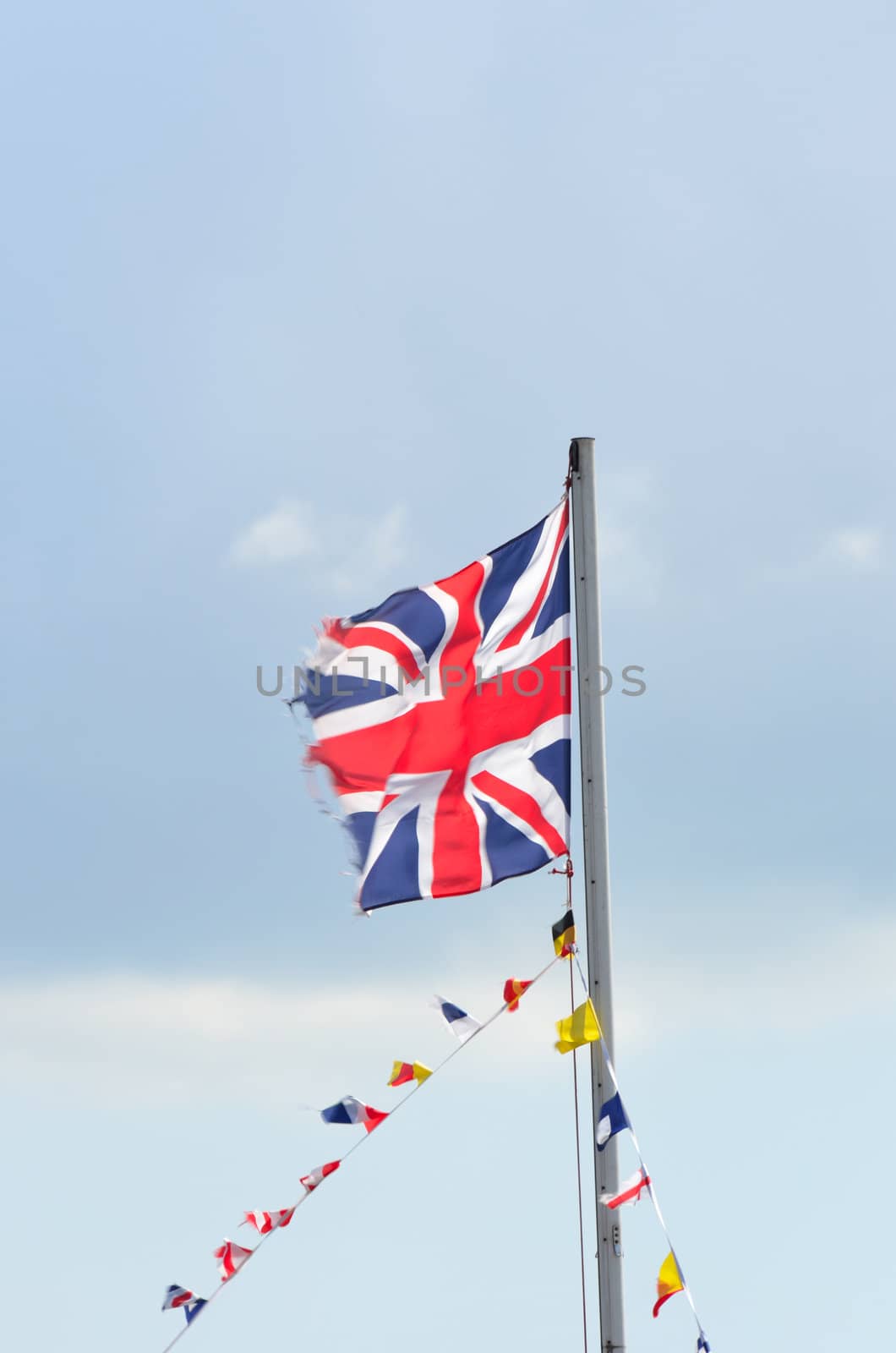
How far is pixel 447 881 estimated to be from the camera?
11.8 metres

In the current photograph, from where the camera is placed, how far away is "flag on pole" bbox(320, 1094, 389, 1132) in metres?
12.2

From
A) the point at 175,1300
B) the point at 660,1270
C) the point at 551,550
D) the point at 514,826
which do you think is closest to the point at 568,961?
the point at 514,826

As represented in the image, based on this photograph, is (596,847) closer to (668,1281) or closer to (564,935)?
(564,935)

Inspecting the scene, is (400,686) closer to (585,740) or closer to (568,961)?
(585,740)

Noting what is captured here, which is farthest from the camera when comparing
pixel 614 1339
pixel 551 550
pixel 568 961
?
pixel 551 550

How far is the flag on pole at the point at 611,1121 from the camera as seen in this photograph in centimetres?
1076

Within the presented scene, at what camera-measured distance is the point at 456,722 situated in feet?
40.8

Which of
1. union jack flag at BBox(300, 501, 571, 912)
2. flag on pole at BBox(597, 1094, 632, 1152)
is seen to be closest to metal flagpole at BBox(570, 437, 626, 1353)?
flag on pole at BBox(597, 1094, 632, 1152)

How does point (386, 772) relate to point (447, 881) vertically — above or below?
above

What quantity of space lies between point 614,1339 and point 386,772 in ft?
14.2

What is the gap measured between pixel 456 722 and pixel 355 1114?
307 centimetres

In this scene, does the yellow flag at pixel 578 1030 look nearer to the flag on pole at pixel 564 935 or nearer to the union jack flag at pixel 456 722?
the flag on pole at pixel 564 935

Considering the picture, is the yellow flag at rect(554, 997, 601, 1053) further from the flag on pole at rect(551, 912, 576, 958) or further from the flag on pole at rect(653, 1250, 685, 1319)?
the flag on pole at rect(653, 1250, 685, 1319)

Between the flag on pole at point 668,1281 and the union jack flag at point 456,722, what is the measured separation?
281 centimetres
